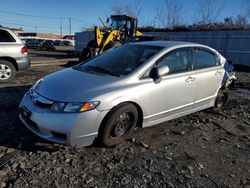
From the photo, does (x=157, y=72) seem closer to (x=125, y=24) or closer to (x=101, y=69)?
(x=101, y=69)

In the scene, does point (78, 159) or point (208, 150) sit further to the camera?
point (208, 150)

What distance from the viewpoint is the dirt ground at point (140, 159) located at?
10.4ft

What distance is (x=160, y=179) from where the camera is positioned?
323 cm

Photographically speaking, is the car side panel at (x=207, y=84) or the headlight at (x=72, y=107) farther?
the car side panel at (x=207, y=84)

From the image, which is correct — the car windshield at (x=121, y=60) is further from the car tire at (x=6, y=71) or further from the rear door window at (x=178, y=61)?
the car tire at (x=6, y=71)

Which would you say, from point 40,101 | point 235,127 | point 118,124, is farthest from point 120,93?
point 235,127

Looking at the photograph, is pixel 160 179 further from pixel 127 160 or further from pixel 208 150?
pixel 208 150

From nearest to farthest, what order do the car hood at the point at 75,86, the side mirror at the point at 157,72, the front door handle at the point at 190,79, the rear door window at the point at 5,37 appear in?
the car hood at the point at 75,86
the side mirror at the point at 157,72
the front door handle at the point at 190,79
the rear door window at the point at 5,37

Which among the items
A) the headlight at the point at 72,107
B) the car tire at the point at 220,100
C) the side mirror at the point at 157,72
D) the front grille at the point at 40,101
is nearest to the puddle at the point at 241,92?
the car tire at the point at 220,100

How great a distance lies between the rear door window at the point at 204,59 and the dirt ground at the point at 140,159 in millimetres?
1121

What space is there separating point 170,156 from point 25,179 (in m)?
1.90

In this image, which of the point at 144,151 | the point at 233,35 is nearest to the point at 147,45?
the point at 144,151

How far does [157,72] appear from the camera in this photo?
417cm

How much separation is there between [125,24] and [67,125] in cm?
1583
